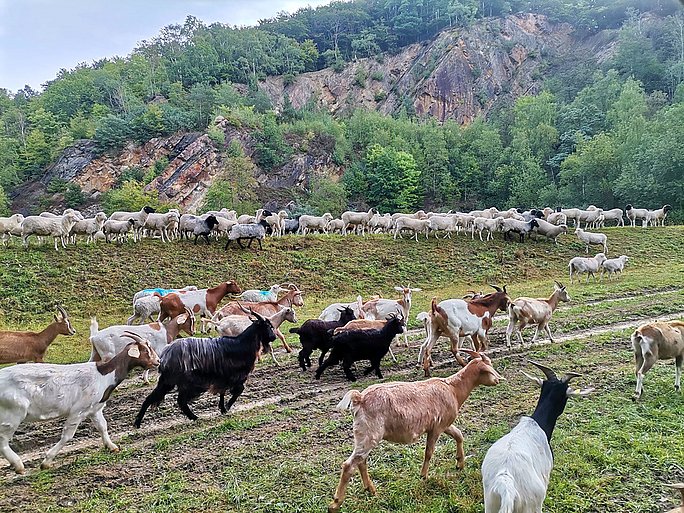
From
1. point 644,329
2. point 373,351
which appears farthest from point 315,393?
point 644,329

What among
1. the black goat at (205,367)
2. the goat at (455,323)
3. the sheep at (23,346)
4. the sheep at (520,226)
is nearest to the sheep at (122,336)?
the black goat at (205,367)

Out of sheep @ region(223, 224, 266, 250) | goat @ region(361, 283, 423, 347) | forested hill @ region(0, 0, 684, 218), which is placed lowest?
goat @ region(361, 283, 423, 347)

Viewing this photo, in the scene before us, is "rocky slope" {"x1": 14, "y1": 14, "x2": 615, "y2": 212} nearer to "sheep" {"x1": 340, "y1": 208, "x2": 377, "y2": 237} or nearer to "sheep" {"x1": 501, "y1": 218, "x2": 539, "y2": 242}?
"sheep" {"x1": 340, "y1": 208, "x2": 377, "y2": 237}

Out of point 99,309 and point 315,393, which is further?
point 99,309

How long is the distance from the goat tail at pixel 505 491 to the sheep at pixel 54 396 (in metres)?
5.37

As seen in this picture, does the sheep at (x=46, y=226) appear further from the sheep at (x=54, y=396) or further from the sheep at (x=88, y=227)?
the sheep at (x=54, y=396)

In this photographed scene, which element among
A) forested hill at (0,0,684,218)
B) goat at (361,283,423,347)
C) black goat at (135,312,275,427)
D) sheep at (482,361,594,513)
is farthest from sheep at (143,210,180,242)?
forested hill at (0,0,684,218)

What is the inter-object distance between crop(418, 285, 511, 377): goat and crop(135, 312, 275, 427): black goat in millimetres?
3672

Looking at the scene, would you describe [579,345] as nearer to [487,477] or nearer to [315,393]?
[315,393]

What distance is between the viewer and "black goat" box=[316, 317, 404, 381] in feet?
31.3

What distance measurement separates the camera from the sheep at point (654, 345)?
7.86 metres

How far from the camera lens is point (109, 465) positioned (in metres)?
6.32

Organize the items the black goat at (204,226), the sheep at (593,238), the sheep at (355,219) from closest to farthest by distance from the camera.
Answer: the black goat at (204,226)
the sheep at (593,238)
the sheep at (355,219)

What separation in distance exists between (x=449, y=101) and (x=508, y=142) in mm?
19199
